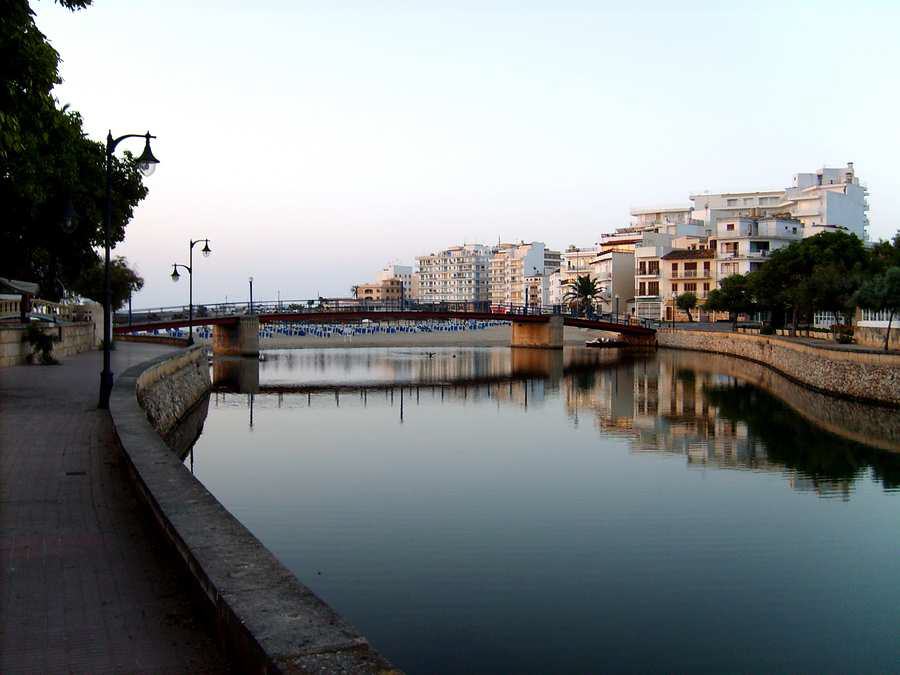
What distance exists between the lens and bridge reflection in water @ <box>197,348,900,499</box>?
23.0 metres

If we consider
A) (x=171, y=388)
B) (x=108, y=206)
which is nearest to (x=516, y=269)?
(x=171, y=388)

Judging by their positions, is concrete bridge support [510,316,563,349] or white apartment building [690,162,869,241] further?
white apartment building [690,162,869,241]

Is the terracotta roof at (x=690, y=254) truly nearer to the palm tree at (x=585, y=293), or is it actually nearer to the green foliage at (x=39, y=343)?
the palm tree at (x=585, y=293)

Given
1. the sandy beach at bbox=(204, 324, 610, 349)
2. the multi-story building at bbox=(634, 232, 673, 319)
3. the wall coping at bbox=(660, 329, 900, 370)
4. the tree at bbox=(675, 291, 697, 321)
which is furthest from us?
the multi-story building at bbox=(634, 232, 673, 319)

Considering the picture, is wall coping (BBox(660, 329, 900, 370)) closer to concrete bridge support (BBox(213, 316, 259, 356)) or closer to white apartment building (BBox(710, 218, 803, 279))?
white apartment building (BBox(710, 218, 803, 279))

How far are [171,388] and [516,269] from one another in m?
152

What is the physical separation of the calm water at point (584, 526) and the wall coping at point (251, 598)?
2.93 metres

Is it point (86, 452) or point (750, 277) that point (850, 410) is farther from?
point (750, 277)

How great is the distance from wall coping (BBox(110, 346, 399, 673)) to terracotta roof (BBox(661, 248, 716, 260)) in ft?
273

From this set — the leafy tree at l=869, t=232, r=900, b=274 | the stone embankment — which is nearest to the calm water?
the stone embankment

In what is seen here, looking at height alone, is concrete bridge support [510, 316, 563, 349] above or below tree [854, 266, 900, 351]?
below

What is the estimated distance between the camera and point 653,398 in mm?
37000

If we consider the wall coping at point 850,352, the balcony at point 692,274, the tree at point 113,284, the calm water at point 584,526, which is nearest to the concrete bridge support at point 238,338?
the tree at point 113,284

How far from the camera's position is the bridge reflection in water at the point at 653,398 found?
23.0 m
